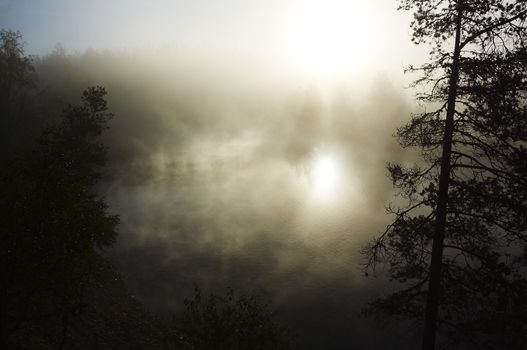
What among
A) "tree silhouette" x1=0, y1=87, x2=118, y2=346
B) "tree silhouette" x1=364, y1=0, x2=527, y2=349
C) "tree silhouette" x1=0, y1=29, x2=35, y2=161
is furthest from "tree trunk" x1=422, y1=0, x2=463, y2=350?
"tree silhouette" x1=0, y1=29, x2=35, y2=161

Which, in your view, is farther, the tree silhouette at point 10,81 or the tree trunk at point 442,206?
the tree silhouette at point 10,81

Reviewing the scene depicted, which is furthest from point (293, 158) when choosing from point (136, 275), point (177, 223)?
point (136, 275)

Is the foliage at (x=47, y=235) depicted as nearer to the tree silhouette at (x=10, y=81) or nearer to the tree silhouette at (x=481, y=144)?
the tree silhouette at (x=481, y=144)

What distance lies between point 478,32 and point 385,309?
9.11 metres

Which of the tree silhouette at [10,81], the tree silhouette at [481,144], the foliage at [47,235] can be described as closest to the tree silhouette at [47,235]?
the foliage at [47,235]

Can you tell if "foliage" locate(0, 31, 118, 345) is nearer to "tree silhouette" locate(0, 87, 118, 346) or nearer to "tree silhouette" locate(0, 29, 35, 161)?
"tree silhouette" locate(0, 87, 118, 346)

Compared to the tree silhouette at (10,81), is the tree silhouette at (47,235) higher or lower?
lower

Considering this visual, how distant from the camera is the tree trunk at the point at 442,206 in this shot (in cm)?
1146

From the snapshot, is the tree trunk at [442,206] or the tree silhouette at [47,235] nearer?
the tree trunk at [442,206]

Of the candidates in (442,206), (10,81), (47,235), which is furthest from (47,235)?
(10,81)

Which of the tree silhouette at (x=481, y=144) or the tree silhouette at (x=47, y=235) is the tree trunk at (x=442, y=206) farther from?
the tree silhouette at (x=47, y=235)

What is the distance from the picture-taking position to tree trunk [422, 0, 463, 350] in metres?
11.5

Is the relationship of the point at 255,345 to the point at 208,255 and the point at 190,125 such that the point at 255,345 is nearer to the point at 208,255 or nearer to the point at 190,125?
the point at 208,255

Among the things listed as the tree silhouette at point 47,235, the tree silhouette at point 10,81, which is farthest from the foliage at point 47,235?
the tree silhouette at point 10,81
